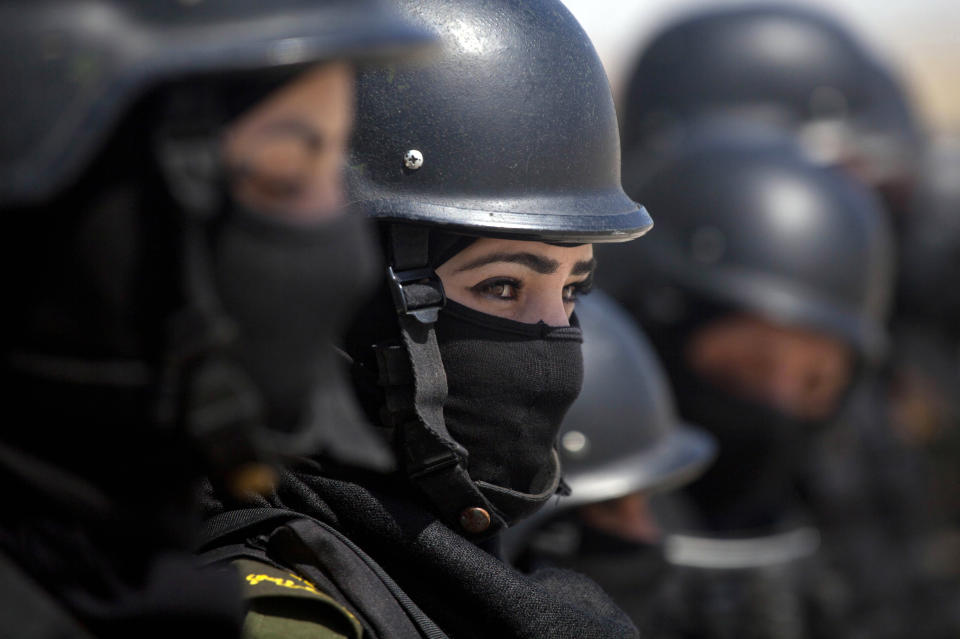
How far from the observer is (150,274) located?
1356 mm

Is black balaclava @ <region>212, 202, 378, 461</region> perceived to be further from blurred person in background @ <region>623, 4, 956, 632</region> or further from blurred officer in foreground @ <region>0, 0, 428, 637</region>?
blurred person in background @ <region>623, 4, 956, 632</region>

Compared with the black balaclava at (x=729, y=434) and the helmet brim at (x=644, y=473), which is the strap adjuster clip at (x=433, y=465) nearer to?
the helmet brim at (x=644, y=473)

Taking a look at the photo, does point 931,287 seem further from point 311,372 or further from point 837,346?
point 311,372

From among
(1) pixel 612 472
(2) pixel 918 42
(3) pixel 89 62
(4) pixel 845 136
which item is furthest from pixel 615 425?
(2) pixel 918 42

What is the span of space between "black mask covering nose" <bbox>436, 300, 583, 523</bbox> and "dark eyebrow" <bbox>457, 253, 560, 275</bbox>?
0.08 metres

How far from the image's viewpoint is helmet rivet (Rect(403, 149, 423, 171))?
2.24 meters

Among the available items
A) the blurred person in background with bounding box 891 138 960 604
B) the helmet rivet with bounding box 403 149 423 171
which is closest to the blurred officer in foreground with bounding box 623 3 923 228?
the blurred person in background with bounding box 891 138 960 604

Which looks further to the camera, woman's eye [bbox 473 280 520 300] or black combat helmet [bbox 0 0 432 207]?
woman's eye [bbox 473 280 520 300]

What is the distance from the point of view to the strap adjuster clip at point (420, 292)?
2.11 m

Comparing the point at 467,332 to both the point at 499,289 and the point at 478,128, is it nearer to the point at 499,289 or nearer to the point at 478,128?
the point at 499,289

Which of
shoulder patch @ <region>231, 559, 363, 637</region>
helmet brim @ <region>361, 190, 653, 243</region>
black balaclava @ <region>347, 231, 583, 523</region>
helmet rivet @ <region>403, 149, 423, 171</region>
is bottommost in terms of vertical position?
shoulder patch @ <region>231, 559, 363, 637</region>

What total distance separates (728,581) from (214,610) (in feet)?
12.2

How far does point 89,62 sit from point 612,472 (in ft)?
8.51

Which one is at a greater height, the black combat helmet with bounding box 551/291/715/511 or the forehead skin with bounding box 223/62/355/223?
the forehead skin with bounding box 223/62/355/223
